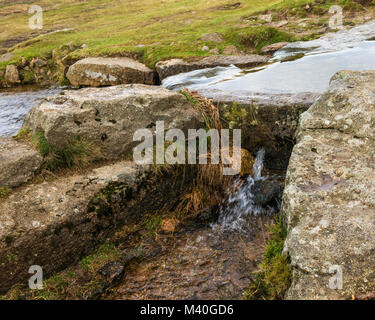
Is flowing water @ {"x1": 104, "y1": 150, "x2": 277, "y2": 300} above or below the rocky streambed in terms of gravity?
below

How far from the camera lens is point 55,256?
588cm

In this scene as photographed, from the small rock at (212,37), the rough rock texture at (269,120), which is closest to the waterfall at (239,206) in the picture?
the rough rock texture at (269,120)

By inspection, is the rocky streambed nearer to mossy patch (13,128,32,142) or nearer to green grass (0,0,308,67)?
mossy patch (13,128,32,142)

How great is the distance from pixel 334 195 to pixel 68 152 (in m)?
5.33

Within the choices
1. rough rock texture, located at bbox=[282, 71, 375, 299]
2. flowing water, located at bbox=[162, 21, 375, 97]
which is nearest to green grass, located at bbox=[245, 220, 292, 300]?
rough rock texture, located at bbox=[282, 71, 375, 299]

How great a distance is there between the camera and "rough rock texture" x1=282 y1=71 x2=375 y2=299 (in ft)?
12.3

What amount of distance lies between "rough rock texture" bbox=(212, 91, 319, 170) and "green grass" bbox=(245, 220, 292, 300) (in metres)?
3.61

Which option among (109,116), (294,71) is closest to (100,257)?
(109,116)

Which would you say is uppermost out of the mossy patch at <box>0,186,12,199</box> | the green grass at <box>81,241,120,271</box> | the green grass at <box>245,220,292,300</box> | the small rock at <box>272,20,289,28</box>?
the small rock at <box>272,20,289,28</box>

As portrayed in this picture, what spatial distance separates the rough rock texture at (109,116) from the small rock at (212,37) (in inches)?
484

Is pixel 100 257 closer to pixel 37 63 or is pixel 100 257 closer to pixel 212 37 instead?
pixel 212 37

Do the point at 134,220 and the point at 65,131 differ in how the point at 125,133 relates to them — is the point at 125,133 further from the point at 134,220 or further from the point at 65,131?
the point at 134,220

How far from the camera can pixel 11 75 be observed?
19938mm
